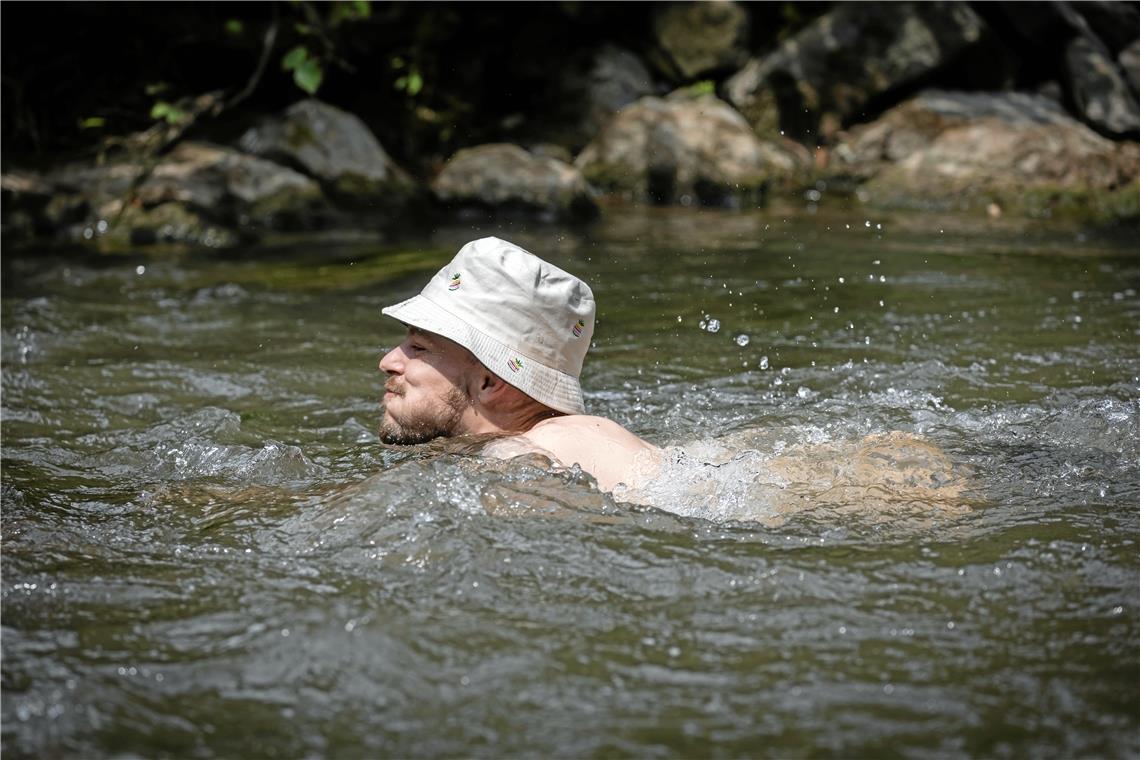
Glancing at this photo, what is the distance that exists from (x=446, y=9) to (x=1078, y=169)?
254 inches

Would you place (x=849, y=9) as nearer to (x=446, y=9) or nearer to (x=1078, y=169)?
(x=1078, y=169)

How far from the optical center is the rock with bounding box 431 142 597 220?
1088 centimetres

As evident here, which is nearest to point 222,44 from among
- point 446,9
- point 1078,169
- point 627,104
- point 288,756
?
point 446,9

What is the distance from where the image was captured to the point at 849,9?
536 inches

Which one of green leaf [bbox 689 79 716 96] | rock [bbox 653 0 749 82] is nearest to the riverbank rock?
green leaf [bbox 689 79 716 96]

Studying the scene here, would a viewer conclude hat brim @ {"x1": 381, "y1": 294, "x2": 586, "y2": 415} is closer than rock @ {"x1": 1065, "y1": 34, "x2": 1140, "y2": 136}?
Yes

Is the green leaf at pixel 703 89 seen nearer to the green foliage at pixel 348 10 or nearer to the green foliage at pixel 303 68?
the green foliage at pixel 348 10

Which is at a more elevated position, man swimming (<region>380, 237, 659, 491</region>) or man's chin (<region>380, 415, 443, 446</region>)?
man swimming (<region>380, 237, 659, 491</region>)

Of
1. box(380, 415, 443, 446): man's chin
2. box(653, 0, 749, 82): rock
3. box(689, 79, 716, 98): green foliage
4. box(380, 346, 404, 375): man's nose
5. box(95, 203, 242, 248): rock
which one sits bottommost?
box(95, 203, 242, 248): rock

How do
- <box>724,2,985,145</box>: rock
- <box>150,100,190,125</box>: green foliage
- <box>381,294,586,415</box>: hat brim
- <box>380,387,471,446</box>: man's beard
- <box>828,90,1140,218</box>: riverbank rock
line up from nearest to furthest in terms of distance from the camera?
1. <box>381,294,586,415</box>: hat brim
2. <box>380,387,471,446</box>: man's beard
3. <box>150,100,190,125</box>: green foliage
4. <box>828,90,1140,218</box>: riverbank rock
5. <box>724,2,985,145</box>: rock

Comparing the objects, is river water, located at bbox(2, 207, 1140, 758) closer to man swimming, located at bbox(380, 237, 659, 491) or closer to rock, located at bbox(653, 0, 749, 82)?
man swimming, located at bbox(380, 237, 659, 491)

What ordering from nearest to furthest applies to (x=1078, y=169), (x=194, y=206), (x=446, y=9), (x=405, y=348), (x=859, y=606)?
(x=859, y=606) → (x=405, y=348) → (x=194, y=206) → (x=1078, y=169) → (x=446, y=9)

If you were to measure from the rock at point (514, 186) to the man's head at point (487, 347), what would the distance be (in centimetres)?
661

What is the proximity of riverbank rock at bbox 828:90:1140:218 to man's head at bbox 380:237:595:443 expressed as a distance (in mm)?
8415
